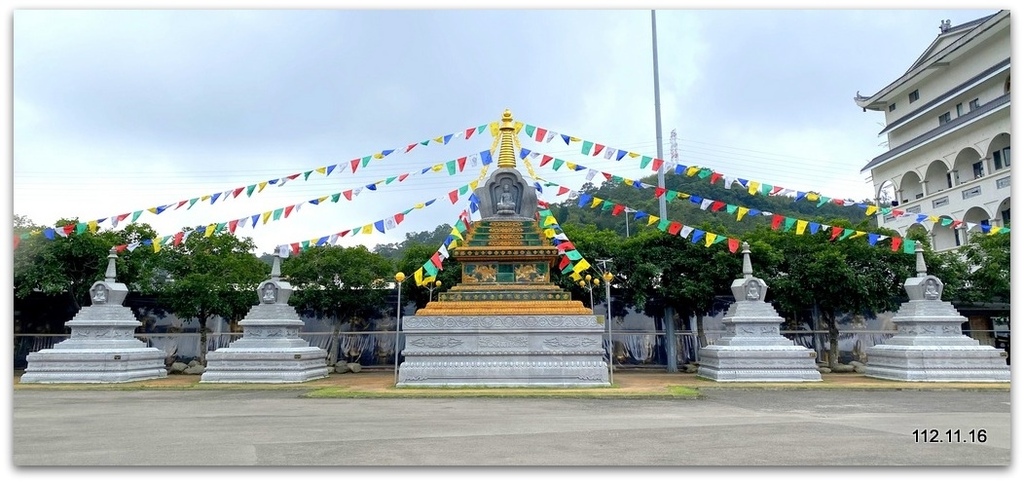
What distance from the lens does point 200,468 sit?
6.32m

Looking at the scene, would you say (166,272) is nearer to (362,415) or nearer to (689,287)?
(362,415)

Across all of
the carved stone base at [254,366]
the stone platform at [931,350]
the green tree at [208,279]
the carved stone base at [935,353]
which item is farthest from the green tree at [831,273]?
the green tree at [208,279]

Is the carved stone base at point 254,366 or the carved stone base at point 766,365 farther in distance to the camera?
the carved stone base at point 254,366

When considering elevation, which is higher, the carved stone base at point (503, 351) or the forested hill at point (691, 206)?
the forested hill at point (691, 206)

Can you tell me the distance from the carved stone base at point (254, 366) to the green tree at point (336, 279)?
5.86 metres

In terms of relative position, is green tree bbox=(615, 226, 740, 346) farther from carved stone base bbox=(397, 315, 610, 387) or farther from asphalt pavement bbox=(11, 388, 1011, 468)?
asphalt pavement bbox=(11, 388, 1011, 468)

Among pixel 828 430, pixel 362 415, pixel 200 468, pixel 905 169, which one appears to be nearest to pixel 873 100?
pixel 905 169

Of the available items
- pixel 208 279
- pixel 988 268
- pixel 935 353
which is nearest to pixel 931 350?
pixel 935 353

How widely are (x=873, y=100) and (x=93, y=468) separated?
1709 inches

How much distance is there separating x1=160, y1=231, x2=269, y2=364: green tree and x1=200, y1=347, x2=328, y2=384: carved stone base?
555 cm

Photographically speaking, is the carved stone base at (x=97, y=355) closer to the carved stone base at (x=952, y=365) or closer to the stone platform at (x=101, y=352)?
the stone platform at (x=101, y=352)

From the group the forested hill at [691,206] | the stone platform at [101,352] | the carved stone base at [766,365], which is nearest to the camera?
the carved stone base at [766,365]

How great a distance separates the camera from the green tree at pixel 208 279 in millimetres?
22875

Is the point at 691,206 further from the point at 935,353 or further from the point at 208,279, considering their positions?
the point at 208,279
